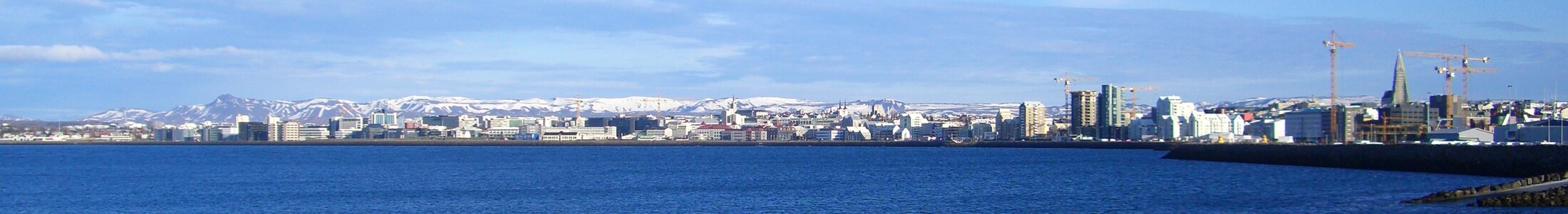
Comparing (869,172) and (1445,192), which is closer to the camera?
(1445,192)

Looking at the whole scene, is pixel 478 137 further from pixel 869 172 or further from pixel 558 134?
pixel 869 172

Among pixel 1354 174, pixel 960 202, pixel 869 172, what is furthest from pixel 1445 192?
pixel 869 172

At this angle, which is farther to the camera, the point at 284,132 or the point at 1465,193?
the point at 284,132

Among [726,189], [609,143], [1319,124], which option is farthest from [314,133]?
[726,189]

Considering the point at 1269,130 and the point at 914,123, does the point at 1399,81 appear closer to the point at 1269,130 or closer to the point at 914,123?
the point at 1269,130

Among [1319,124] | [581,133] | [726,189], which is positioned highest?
[1319,124]
